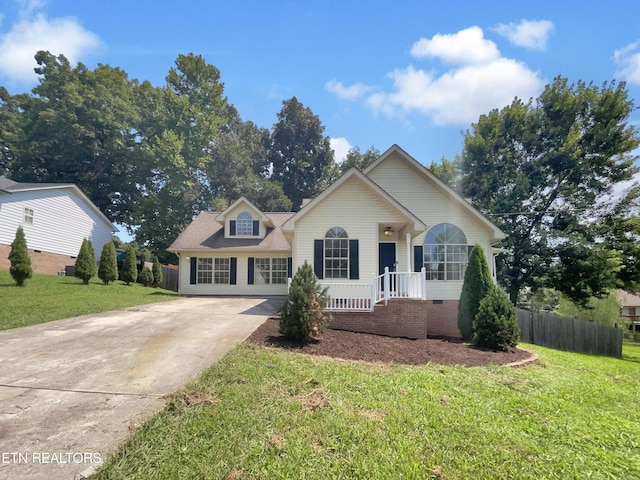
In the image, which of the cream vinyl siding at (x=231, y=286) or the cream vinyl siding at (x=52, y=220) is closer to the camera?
the cream vinyl siding at (x=231, y=286)

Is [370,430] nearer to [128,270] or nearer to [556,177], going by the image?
[128,270]

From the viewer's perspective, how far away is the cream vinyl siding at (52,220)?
19125 mm

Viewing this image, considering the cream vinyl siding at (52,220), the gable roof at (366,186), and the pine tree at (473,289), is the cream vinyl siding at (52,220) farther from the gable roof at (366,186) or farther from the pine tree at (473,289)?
the pine tree at (473,289)

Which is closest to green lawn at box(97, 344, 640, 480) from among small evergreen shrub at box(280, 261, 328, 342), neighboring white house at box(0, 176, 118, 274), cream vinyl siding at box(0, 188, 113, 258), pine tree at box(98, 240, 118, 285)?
small evergreen shrub at box(280, 261, 328, 342)

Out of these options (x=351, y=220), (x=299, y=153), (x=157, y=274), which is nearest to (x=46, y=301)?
(x=351, y=220)

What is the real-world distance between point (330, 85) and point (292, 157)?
96.9 feet

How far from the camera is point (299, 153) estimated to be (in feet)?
133

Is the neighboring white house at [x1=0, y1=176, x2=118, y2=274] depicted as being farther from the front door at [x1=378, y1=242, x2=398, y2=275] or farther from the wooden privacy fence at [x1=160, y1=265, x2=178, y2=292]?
the front door at [x1=378, y1=242, x2=398, y2=275]

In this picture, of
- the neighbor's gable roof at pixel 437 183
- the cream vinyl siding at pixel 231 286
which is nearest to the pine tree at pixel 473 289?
the neighbor's gable roof at pixel 437 183

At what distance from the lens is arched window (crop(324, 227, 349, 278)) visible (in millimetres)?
11594

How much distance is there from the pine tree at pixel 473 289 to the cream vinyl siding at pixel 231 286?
10.3m

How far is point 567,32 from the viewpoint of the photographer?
28.0 feet

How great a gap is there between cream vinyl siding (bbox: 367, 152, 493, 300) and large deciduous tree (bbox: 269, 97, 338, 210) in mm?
26596

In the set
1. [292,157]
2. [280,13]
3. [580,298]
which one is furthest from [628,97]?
[292,157]
